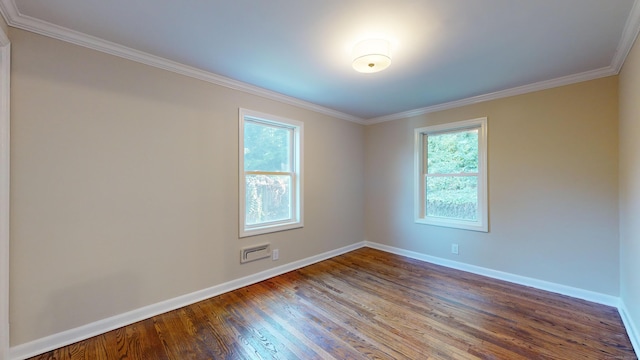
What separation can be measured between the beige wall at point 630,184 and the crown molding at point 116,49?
127 inches

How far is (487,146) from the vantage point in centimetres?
329

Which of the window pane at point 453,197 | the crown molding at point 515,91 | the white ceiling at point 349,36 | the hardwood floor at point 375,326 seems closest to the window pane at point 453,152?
the window pane at point 453,197

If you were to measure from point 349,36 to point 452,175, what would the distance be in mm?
2624

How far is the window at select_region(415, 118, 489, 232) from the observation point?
3.38 meters

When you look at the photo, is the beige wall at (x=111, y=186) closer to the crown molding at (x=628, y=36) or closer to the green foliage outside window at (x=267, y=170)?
the green foliage outside window at (x=267, y=170)

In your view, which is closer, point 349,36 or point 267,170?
point 349,36

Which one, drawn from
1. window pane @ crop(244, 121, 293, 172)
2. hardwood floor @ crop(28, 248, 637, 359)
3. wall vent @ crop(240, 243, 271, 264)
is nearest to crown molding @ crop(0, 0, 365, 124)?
window pane @ crop(244, 121, 293, 172)

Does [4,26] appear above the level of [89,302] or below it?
above

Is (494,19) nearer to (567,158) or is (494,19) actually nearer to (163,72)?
(567,158)

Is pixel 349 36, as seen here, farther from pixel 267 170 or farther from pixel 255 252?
pixel 255 252

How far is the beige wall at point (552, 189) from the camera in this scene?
2.56m

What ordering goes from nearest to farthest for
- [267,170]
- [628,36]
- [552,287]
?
[628,36] → [552,287] → [267,170]

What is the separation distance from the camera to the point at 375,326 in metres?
2.18

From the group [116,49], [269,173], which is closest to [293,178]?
[269,173]
